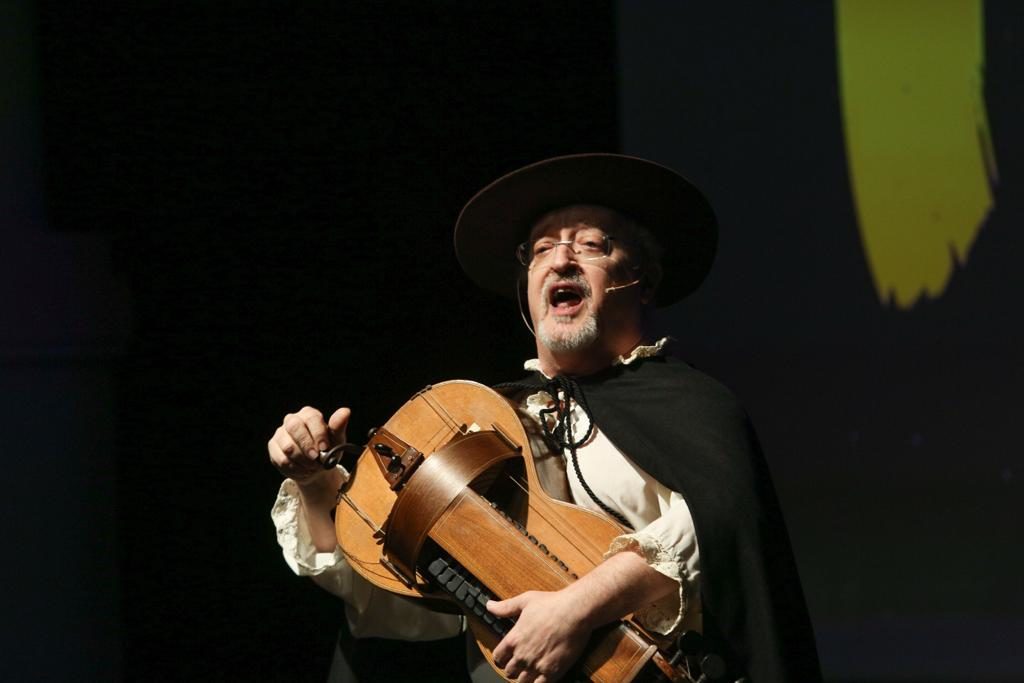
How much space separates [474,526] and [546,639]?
0.24 meters

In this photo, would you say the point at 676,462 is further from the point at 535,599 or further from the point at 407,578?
the point at 407,578

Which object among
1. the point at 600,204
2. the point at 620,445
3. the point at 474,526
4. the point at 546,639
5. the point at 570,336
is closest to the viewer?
the point at 546,639

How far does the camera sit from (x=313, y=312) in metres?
3.39

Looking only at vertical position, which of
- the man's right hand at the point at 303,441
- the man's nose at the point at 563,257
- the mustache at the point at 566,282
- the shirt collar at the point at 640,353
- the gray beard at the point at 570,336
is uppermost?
the man's nose at the point at 563,257

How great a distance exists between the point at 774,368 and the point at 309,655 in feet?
5.12

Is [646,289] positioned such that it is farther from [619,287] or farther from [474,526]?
[474,526]

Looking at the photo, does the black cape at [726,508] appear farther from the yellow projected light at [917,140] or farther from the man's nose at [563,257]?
the yellow projected light at [917,140]

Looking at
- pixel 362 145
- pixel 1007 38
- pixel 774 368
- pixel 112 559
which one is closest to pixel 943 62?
pixel 1007 38

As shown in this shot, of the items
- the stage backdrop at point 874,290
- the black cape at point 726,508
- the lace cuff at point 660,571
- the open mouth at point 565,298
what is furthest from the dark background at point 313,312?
the lace cuff at point 660,571

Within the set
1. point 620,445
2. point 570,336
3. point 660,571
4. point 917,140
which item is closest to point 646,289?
point 570,336

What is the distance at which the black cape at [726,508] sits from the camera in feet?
6.82

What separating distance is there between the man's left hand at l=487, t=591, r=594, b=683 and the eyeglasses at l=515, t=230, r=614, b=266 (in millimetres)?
727

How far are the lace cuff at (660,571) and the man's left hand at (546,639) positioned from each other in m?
0.13

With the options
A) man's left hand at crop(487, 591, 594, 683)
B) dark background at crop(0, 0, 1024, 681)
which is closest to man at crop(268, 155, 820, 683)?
man's left hand at crop(487, 591, 594, 683)
